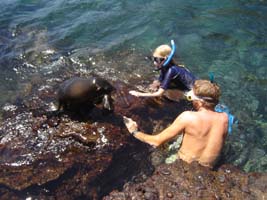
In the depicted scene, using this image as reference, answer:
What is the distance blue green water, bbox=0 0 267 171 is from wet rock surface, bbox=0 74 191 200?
1.34 metres

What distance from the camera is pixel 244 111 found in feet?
23.3

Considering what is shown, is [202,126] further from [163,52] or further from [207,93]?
[163,52]

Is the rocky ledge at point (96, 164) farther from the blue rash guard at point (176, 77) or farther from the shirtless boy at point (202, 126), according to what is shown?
the blue rash guard at point (176, 77)

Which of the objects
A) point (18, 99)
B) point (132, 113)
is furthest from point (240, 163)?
point (18, 99)

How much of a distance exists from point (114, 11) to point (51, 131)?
248 inches

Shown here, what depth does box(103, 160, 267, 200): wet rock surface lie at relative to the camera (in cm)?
454

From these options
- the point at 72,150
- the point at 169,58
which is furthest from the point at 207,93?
the point at 72,150

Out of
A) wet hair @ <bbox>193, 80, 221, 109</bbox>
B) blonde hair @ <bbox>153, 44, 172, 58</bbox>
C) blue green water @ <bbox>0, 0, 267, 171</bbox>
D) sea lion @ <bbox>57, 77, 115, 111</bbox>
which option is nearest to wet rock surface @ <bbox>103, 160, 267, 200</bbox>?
blue green water @ <bbox>0, 0, 267, 171</bbox>

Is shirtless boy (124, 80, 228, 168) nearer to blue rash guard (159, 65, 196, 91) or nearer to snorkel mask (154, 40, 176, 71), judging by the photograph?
snorkel mask (154, 40, 176, 71)

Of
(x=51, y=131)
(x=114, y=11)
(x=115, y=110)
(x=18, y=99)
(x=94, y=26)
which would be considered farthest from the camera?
(x=114, y=11)

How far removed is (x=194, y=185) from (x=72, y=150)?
2013 mm

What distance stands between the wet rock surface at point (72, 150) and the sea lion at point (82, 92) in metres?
0.28

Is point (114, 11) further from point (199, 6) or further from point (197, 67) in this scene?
point (197, 67)

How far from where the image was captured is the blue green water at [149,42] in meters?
7.27
